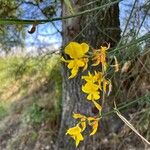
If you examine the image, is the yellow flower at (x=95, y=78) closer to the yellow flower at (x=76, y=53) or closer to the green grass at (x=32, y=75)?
the yellow flower at (x=76, y=53)

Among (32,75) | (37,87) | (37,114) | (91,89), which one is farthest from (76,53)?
(37,87)

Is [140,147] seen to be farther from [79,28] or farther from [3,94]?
[3,94]

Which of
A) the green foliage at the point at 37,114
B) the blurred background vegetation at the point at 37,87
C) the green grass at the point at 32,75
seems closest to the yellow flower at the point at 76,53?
the blurred background vegetation at the point at 37,87

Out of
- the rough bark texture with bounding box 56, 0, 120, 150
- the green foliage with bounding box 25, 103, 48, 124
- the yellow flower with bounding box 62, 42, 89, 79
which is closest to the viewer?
the yellow flower with bounding box 62, 42, 89, 79

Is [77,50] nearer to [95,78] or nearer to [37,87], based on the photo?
[95,78]

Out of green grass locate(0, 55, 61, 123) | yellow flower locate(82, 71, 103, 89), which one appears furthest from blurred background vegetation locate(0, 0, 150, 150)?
yellow flower locate(82, 71, 103, 89)

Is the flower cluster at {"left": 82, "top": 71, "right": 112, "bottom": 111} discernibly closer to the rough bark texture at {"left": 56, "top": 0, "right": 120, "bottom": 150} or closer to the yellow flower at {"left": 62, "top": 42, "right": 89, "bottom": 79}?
the yellow flower at {"left": 62, "top": 42, "right": 89, "bottom": 79}

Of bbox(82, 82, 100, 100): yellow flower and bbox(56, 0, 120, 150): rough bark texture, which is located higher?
bbox(82, 82, 100, 100): yellow flower
